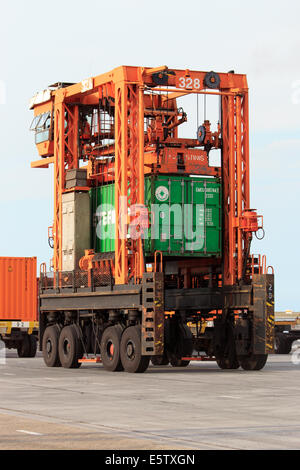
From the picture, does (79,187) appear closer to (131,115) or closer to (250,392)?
(131,115)

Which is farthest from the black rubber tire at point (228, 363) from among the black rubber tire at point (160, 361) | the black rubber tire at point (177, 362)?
the black rubber tire at point (160, 361)

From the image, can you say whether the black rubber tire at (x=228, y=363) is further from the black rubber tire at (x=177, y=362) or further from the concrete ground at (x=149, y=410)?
the black rubber tire at (x=177, y=362)

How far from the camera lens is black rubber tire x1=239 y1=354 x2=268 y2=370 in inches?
1102

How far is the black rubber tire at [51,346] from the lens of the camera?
30.9 m

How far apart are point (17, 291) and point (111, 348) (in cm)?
1259

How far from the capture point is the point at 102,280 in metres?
29.2

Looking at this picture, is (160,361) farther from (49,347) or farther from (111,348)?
(111,348)

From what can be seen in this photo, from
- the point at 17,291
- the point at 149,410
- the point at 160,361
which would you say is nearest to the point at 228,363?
the point at 160,361

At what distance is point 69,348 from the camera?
30.2m

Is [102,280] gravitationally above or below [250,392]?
above

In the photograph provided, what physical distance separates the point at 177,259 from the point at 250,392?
426 inches

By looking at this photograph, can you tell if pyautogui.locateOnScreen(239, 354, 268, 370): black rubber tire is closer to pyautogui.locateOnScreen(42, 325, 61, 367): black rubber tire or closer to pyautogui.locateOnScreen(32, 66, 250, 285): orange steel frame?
pyautogui.locateOnScreen(32, 66, 250, 285): orange steel frame

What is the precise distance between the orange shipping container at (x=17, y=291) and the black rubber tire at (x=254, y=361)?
13.5 meters
